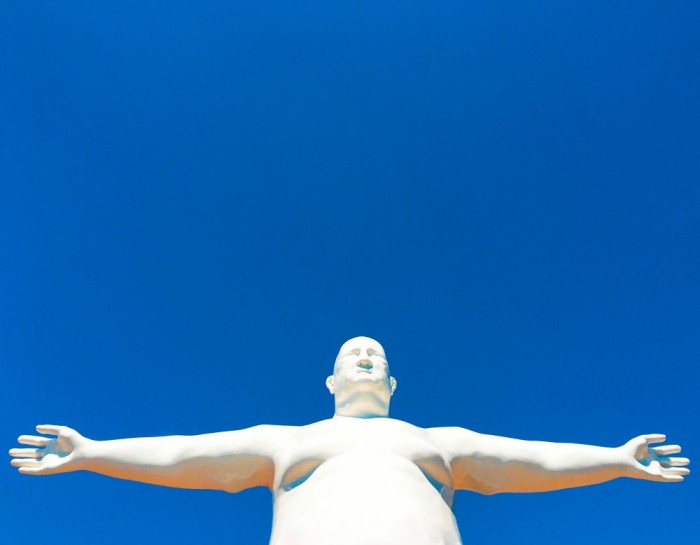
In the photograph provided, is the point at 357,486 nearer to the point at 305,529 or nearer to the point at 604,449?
the point at 305,529

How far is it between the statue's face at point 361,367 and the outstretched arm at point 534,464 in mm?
840

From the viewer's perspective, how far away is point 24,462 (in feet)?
23.9

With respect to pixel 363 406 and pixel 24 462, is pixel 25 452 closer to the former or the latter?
pixel 24 462

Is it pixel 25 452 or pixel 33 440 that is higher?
pixel 33 440

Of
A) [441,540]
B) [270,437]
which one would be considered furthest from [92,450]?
[441,540]

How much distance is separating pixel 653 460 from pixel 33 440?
6567mm

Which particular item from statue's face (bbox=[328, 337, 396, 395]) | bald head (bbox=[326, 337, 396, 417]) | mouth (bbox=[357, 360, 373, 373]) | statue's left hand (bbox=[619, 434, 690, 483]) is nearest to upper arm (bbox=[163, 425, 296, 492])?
bald head (bbox=[326, 337, 396, 417])

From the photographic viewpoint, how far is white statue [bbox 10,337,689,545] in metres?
6.18

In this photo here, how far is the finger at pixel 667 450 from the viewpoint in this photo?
779 cm

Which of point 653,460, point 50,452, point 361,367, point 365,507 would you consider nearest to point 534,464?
point 653,460

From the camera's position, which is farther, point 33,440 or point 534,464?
point 534,464

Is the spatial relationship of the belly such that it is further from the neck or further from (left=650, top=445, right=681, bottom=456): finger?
(left=650, top=445, right=681, bottom=456): finger

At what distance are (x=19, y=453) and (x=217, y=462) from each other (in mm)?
2019

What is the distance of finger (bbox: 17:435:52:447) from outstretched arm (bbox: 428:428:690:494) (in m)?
4.00
